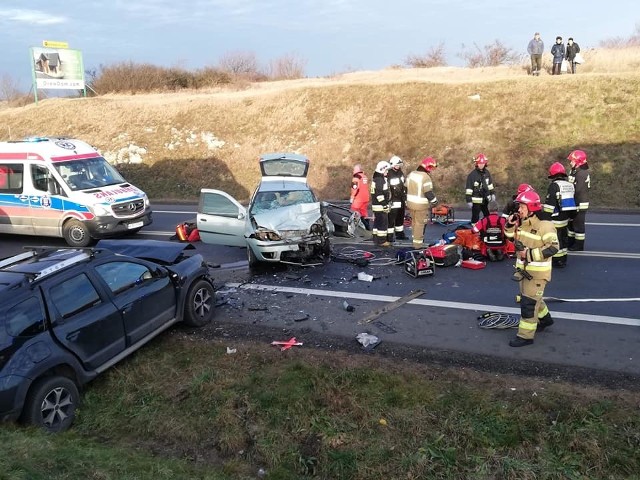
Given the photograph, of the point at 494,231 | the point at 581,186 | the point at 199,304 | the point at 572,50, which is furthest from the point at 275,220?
the point at 572,50

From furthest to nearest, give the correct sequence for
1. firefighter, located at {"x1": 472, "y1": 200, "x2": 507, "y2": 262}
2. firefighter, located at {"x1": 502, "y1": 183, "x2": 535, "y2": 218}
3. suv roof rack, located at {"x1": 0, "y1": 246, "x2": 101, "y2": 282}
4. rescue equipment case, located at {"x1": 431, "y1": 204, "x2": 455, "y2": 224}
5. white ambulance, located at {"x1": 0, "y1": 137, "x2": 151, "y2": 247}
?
rescue equipment case, located at {"x1": 431, "y1": 204, "x2": 455, "y2": 224}
white ambulance, located at {"x1": 0, "y1": 137, "x2": 151, "y2": 247}
firefighter, located at {"x1": 472, "y1": 200, "x2": 507, "y2": 262}
firefighter, located at {"x1": 502, "y1": 183, "x2": 535, "y2": 218}
suv roof rack, located at {"x1": 0, "y1": 246, "x2": 101, "y2": 282}

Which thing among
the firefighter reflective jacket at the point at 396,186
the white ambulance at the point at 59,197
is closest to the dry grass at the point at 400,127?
the firefighter reflective jacket at the point at 396,186

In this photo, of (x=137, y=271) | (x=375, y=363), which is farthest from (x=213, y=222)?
(x=375, y=363)

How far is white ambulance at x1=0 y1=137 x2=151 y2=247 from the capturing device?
1228cm

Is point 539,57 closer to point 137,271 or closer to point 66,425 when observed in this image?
point 137,271

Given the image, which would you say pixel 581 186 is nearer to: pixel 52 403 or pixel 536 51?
pixel 52 403

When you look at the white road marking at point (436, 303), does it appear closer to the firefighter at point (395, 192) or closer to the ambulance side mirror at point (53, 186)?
the firefighter at point (395, 192)

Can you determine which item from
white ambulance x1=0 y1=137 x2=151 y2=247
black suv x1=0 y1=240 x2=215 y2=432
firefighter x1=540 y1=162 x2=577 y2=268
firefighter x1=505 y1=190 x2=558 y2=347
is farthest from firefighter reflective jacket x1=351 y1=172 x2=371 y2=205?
firefighter x1=505 y1=190 x2=558 y2=347

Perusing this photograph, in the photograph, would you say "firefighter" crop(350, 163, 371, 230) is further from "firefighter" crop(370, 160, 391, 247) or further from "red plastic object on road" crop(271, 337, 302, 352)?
"red plastic object on road" crop(271, 337, 302, 352)

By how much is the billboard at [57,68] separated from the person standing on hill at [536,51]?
25.4m

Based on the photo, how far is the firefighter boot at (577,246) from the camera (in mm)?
10023

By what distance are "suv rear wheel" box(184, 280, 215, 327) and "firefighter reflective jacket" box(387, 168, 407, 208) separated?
4993 mm

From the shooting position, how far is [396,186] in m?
11.1

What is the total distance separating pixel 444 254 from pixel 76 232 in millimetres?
8423
